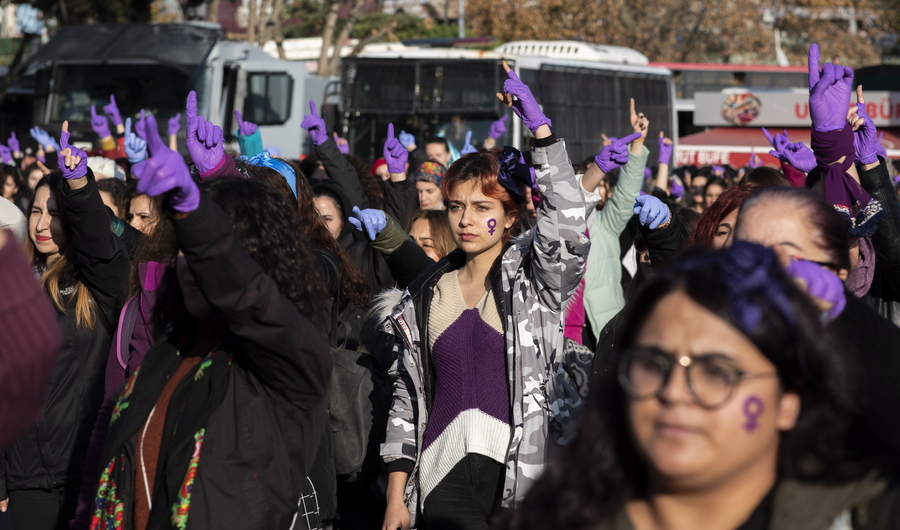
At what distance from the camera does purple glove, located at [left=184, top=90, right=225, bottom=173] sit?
4.26 meters

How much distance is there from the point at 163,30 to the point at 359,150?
3.31 m

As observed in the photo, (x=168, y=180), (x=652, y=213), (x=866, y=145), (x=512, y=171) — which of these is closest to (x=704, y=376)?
(x=168, y=180)

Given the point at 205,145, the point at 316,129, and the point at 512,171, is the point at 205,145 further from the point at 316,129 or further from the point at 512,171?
the point at 316,129

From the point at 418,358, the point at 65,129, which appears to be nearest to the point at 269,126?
the point at 65,129

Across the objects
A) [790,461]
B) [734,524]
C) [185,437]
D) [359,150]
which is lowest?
[359,150]

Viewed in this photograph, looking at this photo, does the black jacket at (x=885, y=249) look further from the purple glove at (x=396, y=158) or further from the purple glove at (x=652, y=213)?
the purple glove at (x=396, y=158)

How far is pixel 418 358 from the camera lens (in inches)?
156

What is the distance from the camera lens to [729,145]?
22.3 meters

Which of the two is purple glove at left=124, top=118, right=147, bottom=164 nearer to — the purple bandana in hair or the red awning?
the purple bandana in hair

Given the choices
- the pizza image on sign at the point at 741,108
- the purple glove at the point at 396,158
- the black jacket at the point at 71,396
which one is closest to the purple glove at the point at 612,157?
the black jacket at the point at 71,396

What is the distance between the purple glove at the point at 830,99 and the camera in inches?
176

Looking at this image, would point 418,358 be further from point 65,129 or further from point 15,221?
point 65,129

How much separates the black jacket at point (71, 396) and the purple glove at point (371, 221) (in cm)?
97

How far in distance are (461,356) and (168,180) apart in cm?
173
